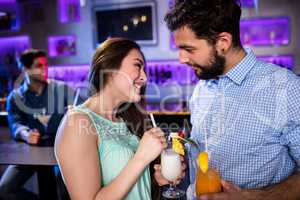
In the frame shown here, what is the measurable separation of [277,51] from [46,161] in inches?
131

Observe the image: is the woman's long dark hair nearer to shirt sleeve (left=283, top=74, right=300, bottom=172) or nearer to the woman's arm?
the woman's arm

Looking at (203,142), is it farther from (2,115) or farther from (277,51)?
(2,115)

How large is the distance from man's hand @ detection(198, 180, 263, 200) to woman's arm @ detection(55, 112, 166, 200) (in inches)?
11.0

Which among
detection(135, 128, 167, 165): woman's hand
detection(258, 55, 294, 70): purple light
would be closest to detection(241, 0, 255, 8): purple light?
detection(258, 55, 294, 70): purple light

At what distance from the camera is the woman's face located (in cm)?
169

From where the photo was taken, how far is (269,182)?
157 centimetres

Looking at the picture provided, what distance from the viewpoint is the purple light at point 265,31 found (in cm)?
452

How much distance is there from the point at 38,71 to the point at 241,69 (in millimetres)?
2490

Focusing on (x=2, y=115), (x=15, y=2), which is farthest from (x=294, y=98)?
(x=15, y=2)

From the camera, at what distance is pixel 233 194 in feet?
4.43

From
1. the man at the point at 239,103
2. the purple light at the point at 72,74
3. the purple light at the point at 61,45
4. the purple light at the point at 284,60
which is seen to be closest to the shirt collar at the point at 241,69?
the man at the point at 239,103

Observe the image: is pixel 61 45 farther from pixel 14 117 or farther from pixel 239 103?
pixel 239 103

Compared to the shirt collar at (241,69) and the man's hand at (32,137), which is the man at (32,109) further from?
the shirt collar at (241,69)

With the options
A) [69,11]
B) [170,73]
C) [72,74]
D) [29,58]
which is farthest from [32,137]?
[69,11]
